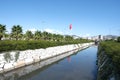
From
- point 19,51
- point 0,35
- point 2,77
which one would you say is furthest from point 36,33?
point 2,77

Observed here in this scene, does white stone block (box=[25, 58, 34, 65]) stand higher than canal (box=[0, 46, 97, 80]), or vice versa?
white stone block (box=[25, 58, 34, 65])

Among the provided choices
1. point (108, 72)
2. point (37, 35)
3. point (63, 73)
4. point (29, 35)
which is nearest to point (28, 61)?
point (63, 73)

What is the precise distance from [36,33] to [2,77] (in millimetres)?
69840

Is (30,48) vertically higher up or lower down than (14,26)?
lower down

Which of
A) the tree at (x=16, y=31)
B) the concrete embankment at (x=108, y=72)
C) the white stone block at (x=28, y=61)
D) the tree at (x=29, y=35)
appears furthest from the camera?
the tree at (x=29, y=35)

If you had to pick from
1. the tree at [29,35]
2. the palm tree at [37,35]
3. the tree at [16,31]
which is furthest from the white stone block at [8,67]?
the tree at [29,35]

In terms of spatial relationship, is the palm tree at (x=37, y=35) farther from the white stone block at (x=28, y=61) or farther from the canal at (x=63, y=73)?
the white stone block at (x=28, y=61)

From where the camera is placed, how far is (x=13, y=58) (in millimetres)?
21703

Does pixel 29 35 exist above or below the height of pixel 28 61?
above

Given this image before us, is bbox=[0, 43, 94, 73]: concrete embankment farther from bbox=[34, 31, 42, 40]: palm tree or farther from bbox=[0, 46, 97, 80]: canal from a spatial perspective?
bbox=[34, 31, 42, 40]: palm tree

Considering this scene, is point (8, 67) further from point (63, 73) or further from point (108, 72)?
point (108, 72)

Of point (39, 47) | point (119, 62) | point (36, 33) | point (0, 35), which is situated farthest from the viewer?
point (36, 33)

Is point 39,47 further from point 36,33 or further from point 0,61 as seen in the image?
point 36,33

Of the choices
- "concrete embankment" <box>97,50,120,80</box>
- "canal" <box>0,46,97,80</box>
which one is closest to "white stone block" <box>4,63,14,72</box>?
"canal" <box>0,46,97,80</box>
